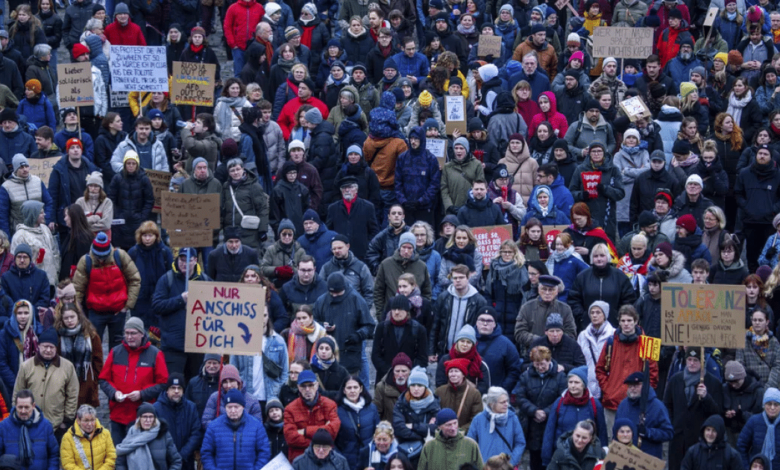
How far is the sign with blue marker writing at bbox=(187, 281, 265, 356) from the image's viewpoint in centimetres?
1434

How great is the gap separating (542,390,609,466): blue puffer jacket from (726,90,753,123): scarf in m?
8.00

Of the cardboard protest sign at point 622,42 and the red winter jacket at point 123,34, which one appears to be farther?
the red winter jacket at point 123,34

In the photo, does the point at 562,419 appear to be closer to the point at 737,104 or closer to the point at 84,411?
the point at 84,411

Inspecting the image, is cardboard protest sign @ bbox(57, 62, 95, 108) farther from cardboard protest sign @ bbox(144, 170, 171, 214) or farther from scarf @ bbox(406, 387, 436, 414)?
scarf @ bbox(406, 387, 436, 414)

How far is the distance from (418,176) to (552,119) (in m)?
2.72

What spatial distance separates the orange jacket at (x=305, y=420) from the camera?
46.2 ft

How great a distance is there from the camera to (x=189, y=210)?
641 inches

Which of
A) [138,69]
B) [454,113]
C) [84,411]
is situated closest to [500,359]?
[84,411]

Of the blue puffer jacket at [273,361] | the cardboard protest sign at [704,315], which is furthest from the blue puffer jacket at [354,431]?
the cardboard protest sign at [704,315]

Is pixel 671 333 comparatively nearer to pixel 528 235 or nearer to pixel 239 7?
pixel 528 235

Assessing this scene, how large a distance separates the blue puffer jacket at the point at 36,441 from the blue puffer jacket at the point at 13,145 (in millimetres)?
5825

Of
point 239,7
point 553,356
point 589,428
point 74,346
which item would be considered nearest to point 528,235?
point 553,356

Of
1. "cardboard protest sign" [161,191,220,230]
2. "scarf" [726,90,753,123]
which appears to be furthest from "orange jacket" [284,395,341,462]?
"scarf" [726,90,753,123]

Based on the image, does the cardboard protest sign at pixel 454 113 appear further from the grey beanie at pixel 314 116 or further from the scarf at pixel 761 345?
the scarf at pixel 761 345
